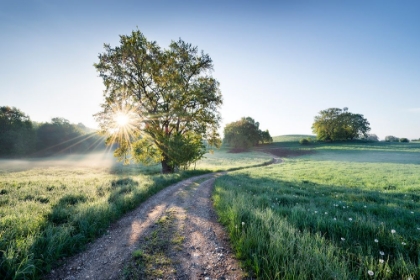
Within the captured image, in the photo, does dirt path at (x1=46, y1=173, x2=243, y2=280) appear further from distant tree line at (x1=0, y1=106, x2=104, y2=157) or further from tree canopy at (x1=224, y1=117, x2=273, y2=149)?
distant tree line at (x1=0, y1=106, x2=104, y2=157)

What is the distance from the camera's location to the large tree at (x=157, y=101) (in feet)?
65.3

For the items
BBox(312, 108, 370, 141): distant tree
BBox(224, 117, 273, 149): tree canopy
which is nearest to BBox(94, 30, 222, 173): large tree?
BBox(224, 117, 273, 149): tree canopy

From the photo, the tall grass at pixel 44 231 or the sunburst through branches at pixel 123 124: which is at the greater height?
the sunburst through branches at pixel 123 124

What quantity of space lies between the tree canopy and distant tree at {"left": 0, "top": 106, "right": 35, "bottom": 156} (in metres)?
71.6

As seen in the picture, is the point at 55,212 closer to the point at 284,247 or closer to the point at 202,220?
the point at 202,220

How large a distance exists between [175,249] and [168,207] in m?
4.15

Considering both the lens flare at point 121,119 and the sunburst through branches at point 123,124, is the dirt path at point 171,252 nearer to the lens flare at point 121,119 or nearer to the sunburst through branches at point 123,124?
the sunburst through branches at point 123,124

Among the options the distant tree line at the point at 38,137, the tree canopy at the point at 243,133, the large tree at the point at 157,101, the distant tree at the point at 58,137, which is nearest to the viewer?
the large tree at the point at 157,101

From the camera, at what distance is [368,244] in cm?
430

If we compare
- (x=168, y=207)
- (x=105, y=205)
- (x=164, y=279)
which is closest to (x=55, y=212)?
(x=105, y=205)

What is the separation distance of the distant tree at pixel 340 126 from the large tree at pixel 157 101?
7848 cm

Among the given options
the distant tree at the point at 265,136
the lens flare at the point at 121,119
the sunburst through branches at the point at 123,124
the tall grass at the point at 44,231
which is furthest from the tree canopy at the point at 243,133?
the tall grass at the point at 44,231

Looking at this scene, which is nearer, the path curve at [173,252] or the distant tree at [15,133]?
the path curve at [173,252]

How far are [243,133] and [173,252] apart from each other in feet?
229
